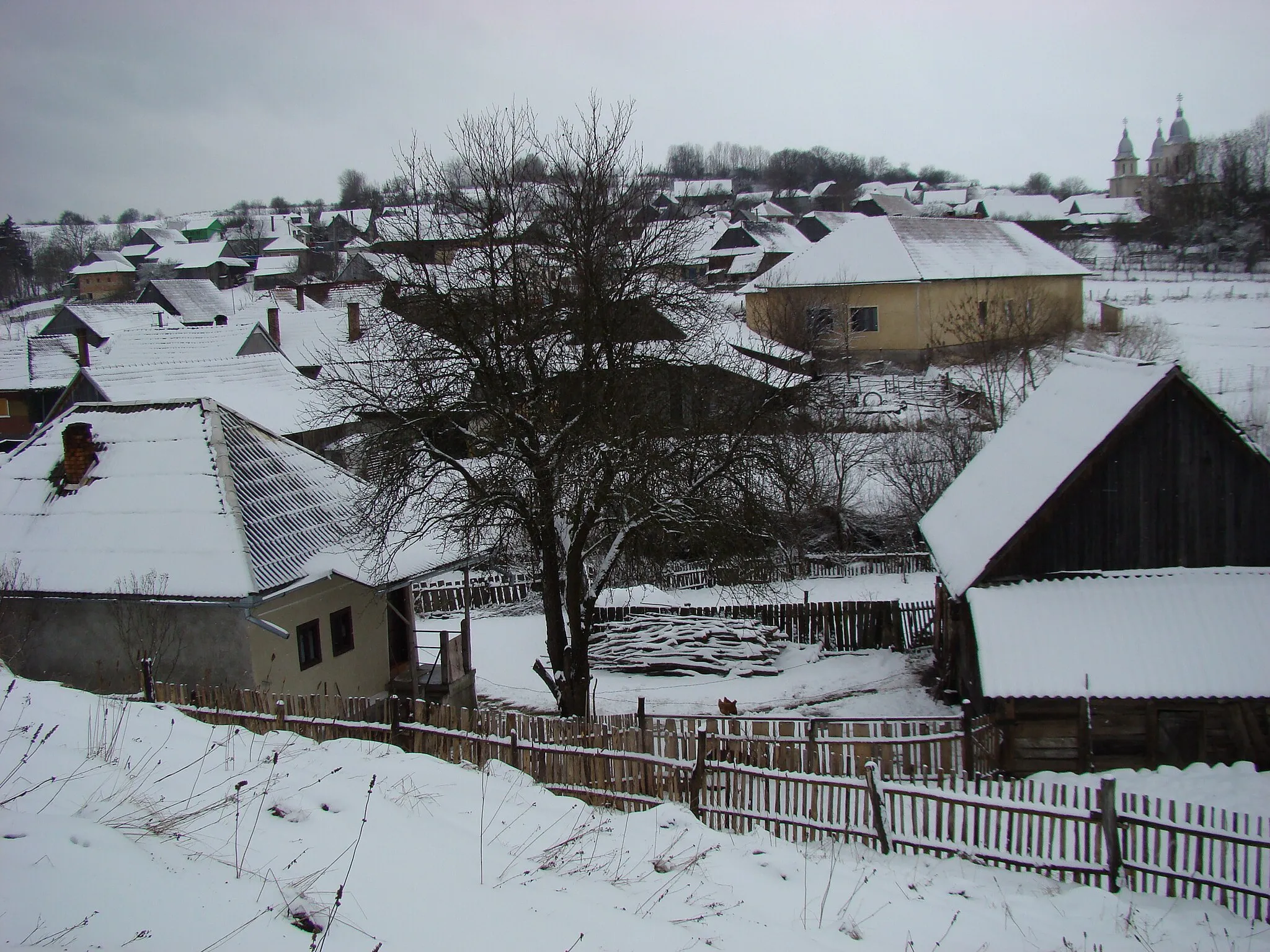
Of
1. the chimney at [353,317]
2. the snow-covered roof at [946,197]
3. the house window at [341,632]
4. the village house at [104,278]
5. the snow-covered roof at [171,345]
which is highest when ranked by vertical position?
the snow-covered roof at [946,197]

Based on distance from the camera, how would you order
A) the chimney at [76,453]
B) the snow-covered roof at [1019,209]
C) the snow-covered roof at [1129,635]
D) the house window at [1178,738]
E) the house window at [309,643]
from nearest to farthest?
the snow-covered roof at [1129,635] < the house window at [1178,738] < the house window at [309,643] < the chimney at [76,453] < the snow-covered roof at [1019,209]

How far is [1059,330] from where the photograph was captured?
123ft

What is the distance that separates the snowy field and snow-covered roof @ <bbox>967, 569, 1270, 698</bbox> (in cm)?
1528

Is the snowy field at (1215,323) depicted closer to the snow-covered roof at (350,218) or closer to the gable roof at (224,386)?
the gable roof at (224,386)

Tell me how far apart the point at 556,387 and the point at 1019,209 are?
9142cm

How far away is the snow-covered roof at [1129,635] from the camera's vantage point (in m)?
11.1

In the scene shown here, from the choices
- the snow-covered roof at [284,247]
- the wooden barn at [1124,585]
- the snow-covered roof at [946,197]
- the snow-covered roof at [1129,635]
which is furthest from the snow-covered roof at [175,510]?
the snow-covered roof at [946,197]

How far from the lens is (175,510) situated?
1312cm

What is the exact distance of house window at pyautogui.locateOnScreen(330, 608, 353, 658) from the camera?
1445 cm

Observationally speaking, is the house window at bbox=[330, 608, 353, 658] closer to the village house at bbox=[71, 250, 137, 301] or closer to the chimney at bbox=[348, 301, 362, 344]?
the chimney at bbox=[348, 301, 362, 344]

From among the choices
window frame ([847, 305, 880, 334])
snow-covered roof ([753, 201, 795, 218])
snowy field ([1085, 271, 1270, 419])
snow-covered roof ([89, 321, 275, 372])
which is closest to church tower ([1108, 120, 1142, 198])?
snow-covered roof ([753, 201, 795, 218])

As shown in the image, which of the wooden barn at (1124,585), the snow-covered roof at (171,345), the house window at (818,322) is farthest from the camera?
the house window at (818,322)

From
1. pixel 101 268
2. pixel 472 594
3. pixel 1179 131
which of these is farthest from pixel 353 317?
pixel 1179 131

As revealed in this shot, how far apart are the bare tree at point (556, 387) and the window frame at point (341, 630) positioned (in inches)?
60.3
